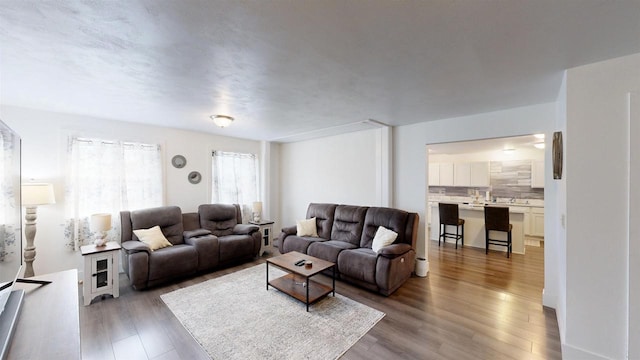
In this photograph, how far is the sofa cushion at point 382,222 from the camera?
3.67 meters

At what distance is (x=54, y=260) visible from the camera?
3.34m

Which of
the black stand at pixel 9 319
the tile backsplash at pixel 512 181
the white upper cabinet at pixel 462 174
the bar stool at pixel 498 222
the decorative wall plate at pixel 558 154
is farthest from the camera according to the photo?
the white upper cabinet at pixel 462 174

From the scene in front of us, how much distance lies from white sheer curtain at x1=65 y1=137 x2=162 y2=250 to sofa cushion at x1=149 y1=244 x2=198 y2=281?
108 centimetres

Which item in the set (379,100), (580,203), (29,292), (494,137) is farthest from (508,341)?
(29,292)

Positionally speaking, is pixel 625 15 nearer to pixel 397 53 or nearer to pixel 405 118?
pixel 397 53

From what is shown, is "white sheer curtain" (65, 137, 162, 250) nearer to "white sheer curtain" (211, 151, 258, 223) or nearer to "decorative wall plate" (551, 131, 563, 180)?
"white sheer curtain" (211, 151, 258, 223)

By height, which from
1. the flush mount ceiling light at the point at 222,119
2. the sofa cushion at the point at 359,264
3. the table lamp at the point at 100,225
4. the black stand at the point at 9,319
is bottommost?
the sofa cushion at the point at 359,264

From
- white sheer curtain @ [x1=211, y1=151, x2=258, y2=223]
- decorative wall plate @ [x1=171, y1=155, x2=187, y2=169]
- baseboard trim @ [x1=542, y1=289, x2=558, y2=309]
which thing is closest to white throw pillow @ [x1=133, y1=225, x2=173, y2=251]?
decorative wall plate @ [x1=171, y1=155, x2=187, y2=169]

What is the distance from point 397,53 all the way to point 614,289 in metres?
2.34

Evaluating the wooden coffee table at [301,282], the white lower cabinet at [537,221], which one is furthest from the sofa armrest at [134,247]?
the white lower cabinet at [537,221]

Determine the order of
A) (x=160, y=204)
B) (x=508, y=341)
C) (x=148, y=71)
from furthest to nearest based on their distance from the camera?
(x=160, y=204) < (x=508, y=341) < (x=148, y=71)

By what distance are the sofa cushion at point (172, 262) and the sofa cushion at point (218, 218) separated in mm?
787

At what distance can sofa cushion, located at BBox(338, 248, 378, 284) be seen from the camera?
3.17 m

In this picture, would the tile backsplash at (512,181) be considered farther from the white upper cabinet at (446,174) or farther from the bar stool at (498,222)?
the bar stool at (498,222)
